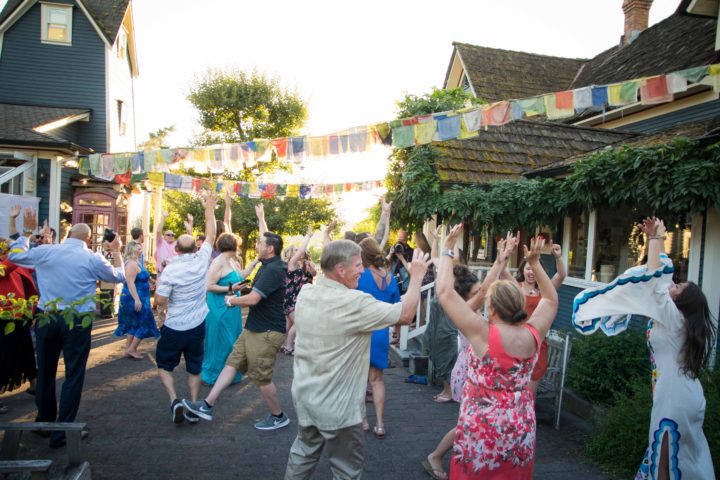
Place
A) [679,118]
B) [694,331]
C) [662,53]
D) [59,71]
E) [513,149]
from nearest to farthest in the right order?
1. [694,331]
2. [679,118]
3. [662,53]
4. [513,149]
5. [59,71]

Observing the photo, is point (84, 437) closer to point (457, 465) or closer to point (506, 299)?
point (457, 465)

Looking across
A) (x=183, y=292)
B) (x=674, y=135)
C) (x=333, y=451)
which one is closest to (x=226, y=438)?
(x=183, y=292)

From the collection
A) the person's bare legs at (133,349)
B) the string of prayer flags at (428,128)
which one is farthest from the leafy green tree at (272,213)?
the person's bare legs at (133,349)

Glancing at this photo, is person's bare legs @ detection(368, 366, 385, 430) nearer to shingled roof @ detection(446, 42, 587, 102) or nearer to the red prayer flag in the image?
the red prayer flag

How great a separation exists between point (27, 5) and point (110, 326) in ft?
35.6

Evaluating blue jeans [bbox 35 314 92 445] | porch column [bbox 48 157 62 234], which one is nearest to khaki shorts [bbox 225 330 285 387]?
blue jeans [bbox 35 314 92 445]

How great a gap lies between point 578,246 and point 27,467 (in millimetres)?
9286

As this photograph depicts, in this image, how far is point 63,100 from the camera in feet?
49.5

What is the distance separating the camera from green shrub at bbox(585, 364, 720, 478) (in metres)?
4.06

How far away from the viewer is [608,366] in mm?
5480

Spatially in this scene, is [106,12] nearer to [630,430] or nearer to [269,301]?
[269,301]

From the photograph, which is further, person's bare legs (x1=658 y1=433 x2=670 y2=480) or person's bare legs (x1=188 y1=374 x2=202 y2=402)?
person's bare legs (x1=188 y1=374 x2=202 y2=402)

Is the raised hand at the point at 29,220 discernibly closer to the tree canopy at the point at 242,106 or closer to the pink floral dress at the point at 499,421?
the pink floral dress at the point at 499,421

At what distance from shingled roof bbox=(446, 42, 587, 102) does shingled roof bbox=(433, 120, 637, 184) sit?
3.44 m
